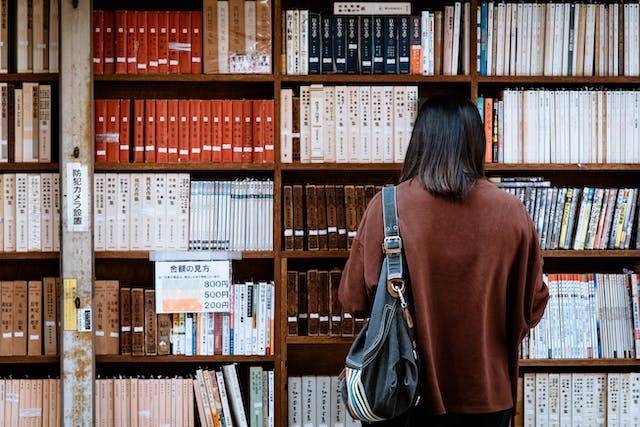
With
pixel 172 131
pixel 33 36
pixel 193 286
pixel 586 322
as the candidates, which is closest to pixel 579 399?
pixel 586 322

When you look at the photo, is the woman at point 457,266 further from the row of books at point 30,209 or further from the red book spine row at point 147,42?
the row of books at point 30,209

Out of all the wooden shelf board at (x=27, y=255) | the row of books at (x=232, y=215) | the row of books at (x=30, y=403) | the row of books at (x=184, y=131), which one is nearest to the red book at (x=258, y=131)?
the row of books at (x=184, y=131)

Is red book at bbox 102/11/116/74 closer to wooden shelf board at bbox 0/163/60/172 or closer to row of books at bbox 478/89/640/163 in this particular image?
wooden shelf board at bbox 0/163/60/172

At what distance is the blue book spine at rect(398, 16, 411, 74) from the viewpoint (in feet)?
9.81

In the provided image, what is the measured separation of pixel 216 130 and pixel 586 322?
1623 mm

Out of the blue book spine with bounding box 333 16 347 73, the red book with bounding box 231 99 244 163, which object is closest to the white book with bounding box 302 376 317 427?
the red book with bounding box 231 99 244 163

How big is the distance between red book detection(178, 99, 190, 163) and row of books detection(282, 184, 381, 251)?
41 cm

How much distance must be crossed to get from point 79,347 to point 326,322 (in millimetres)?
919

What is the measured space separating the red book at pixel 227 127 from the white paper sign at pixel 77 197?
52 centimetres

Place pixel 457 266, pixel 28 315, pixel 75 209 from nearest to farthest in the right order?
1. pixel 457 266
2. pixel 75 209
3. pixel 28 315

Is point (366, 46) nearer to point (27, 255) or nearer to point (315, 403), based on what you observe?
point (315, 403)

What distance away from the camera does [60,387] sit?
2.86 meters

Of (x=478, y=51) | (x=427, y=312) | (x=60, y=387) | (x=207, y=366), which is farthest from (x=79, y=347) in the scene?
(x=478, y=51)

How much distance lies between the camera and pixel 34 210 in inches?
116
